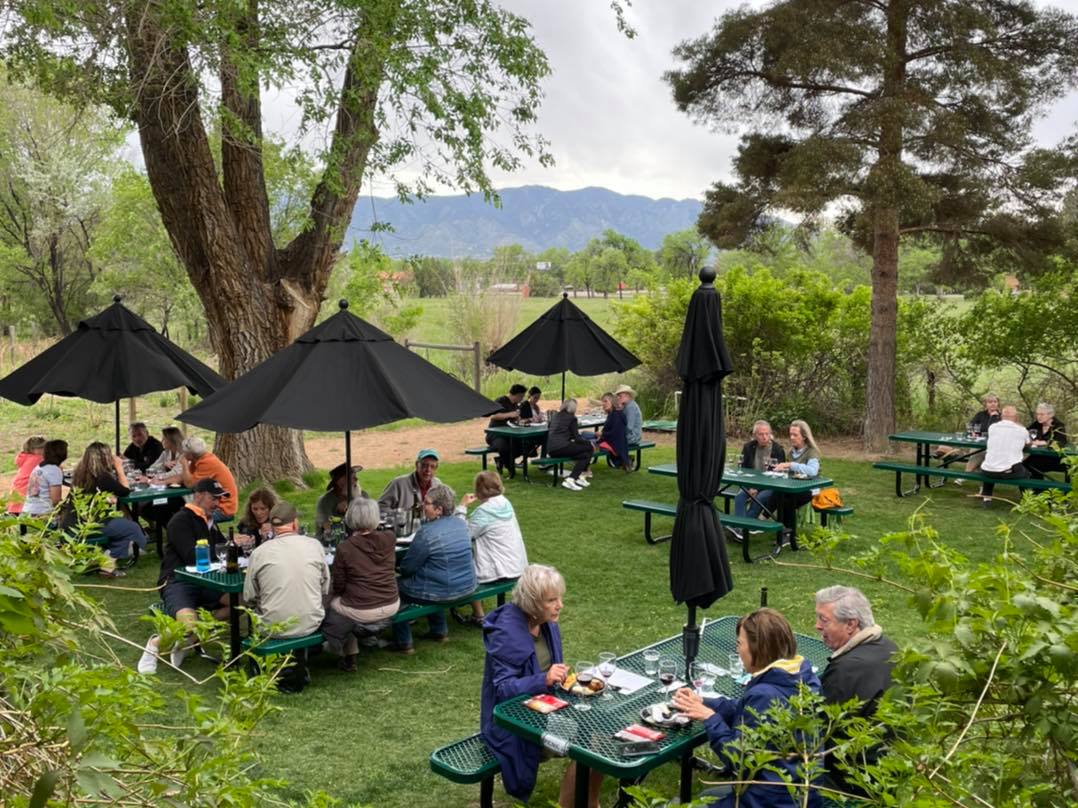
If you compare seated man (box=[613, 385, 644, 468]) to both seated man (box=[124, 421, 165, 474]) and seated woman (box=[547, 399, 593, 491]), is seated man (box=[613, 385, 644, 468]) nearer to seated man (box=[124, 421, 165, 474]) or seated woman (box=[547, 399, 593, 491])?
seated woman (box=[547, 399, 593, 491])

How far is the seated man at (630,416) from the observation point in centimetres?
1365

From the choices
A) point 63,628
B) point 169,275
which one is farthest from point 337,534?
point 169,275

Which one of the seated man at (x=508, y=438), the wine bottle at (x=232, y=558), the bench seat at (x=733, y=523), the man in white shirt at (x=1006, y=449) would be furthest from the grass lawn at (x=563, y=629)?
the seated man at (x=508, y=438)

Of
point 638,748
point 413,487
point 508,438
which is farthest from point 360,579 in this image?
point 508,438

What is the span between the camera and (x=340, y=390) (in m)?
7.12

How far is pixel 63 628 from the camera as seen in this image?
1.99m

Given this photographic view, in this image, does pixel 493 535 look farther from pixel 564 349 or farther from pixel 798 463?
pixel 564 349

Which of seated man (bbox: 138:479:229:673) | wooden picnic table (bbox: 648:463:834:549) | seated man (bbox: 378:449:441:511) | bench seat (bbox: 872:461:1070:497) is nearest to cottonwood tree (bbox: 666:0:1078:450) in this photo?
bench seat (bbox: 872:461:1070:497)

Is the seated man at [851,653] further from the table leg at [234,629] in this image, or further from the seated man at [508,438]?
the seated man at [508,438]

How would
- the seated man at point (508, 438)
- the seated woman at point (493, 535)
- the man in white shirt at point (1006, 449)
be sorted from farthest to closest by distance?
the seated man at point (508, 438) < the man in white shirt at point (1006, 449) < the seated woman at point (493, 535)

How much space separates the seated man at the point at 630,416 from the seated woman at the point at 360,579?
289 inches

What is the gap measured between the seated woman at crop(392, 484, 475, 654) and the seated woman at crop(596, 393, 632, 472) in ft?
22.5

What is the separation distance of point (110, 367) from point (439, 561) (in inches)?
173

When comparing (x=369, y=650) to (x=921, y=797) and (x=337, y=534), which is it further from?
(x=921, y=797)
